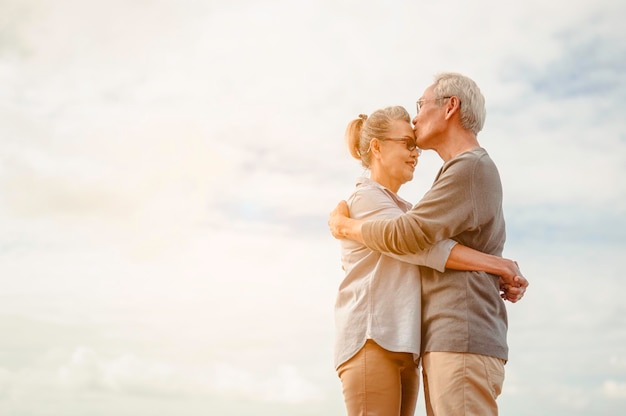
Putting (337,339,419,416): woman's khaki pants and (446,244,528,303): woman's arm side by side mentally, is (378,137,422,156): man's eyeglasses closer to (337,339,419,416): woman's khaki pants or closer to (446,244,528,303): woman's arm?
(446,244,528,303): woman's arm

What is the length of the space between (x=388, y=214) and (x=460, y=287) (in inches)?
26.1

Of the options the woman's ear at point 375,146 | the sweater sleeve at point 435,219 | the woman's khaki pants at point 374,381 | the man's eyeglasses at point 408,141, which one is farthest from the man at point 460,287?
the woman's ear at point 375,146

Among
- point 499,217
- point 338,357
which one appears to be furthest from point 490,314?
point 338,357

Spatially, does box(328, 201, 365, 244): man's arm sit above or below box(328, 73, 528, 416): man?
above

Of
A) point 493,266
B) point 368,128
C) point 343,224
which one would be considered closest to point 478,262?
point 493,266

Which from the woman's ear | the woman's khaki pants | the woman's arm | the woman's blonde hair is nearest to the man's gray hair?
the woman's blonde hair

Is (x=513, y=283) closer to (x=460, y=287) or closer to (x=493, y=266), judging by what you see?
(x=493, y=266)

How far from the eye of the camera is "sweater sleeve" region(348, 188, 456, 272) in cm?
413

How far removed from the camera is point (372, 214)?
454cm

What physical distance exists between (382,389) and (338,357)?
1.14 feet

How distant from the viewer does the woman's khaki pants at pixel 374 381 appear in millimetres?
4156

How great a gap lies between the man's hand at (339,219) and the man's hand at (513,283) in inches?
39.5

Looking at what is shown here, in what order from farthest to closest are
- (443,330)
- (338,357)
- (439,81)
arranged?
(439,81)
(338,357)
(443,330)

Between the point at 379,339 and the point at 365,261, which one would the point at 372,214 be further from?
the point at 379,339
